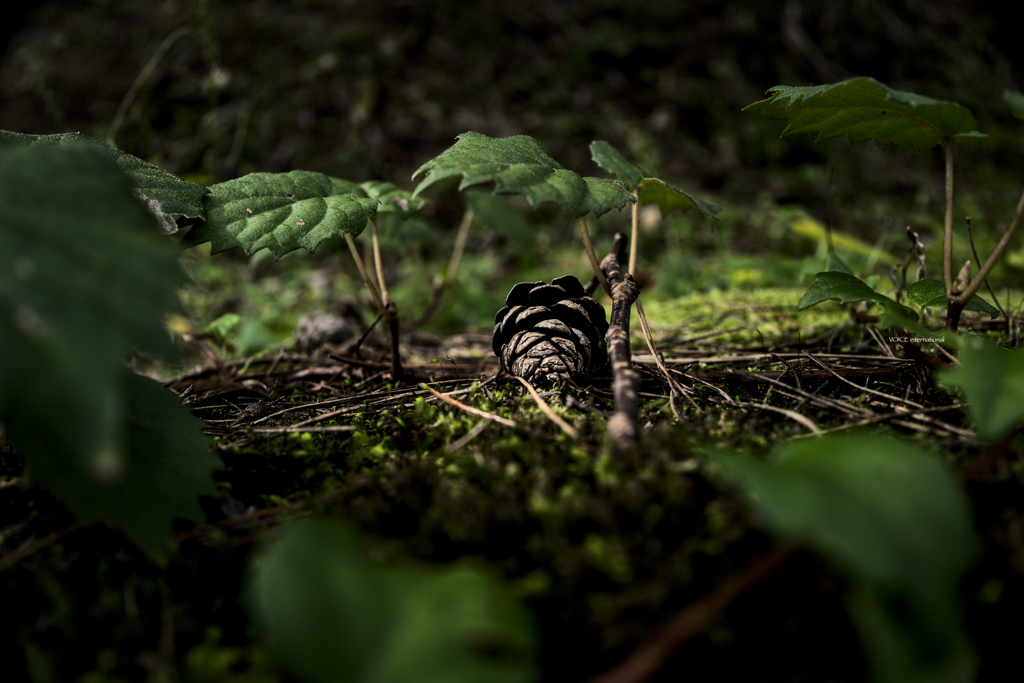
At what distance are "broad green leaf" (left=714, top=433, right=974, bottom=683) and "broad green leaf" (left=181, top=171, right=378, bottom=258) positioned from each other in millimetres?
1190

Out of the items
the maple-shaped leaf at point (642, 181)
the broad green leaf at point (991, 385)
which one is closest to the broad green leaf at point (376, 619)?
the broad green leaf at point (991, 385)

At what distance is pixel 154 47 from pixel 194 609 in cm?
831


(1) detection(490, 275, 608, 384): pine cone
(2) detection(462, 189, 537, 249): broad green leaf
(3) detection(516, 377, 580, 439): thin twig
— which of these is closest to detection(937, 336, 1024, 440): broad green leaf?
(3) detection(516, 377, 580, 439): thin twig

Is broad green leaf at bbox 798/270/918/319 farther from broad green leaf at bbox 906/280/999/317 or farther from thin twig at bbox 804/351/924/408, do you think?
thin twig at bbox 804/351/924/408

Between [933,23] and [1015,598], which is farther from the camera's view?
[933,23]

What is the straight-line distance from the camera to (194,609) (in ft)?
2.78

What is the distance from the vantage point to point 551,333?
1.48 meters

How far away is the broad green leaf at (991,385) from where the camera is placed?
2.48ft

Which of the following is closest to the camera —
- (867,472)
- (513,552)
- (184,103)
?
(867,472)

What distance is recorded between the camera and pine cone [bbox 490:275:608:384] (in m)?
1.43

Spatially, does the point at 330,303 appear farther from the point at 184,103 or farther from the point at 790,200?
the point at 790,200

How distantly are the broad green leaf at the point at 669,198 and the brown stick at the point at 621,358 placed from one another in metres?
0.18

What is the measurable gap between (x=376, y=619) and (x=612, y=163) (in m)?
1.30

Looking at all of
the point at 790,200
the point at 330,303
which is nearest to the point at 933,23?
the point at 790,200
